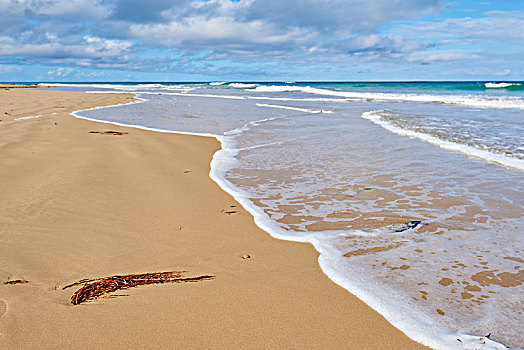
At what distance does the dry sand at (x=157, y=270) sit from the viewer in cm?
199

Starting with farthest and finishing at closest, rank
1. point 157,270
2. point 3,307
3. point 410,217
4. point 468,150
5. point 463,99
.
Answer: point 463,99 → point 468,150 → point 410,217 → point 157,270 → point 3,307

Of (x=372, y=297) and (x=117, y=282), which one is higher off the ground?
(x=117, y=282)

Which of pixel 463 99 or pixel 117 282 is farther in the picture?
pixel 463 99

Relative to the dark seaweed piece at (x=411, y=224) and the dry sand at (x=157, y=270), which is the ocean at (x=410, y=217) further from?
the dry sand at (x=157, y=270)

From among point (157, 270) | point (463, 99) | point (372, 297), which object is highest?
point (463, 99)

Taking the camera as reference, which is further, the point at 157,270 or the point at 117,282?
the point at 157,270

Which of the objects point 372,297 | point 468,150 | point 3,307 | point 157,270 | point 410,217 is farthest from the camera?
point 468,150

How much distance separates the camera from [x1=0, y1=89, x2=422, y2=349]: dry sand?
6.53ft

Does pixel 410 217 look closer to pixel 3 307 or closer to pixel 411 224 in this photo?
pixel 411 224

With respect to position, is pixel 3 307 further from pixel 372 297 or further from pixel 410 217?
pixel 410 217

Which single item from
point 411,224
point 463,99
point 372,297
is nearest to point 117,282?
point 372,297

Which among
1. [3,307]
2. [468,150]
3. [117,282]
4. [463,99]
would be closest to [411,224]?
[117,282]

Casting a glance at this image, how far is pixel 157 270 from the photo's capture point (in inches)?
106

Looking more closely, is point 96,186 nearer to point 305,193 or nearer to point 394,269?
point 305,193
